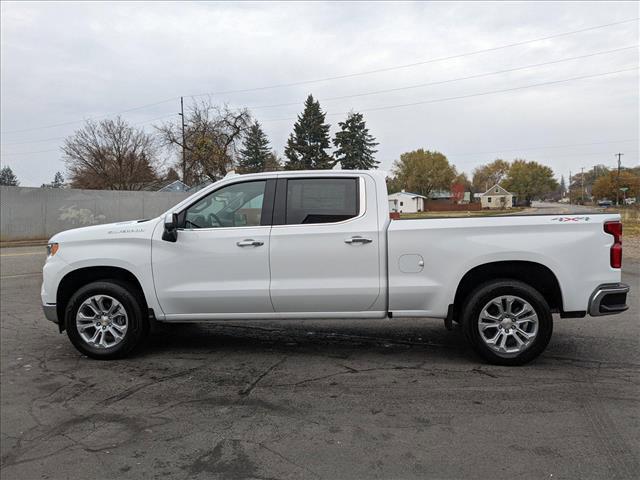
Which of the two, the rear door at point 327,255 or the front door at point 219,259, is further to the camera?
the front door at point 219,259

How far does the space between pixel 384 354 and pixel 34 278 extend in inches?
374

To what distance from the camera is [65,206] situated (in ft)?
85.5

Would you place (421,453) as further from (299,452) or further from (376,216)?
(376,216)

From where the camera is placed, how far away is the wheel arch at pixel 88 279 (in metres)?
5.28

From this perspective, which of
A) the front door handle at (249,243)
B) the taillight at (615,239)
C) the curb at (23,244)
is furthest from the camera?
the curb at (23,244)

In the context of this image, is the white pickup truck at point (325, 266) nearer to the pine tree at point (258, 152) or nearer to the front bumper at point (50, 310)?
the front bumper at point (50, 310)

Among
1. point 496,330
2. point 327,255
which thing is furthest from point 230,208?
point 496,330

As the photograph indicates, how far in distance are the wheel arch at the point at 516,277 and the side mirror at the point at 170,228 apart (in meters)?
2.86

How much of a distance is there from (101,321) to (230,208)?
1.80 meters

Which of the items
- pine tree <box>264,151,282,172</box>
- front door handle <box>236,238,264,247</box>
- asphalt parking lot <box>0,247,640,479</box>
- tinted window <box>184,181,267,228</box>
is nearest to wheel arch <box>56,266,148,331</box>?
asphalt parking lot <box>0,247,640,479</box>

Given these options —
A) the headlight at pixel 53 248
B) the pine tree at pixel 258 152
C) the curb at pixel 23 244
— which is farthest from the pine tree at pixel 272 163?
the headlight at pixel 53 248

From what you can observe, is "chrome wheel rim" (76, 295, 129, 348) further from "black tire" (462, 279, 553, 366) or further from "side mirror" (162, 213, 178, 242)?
"black tire" (462, 279, 553, 366)

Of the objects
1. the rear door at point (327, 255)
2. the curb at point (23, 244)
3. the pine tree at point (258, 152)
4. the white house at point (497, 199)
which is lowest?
the curb at point (23, 244)

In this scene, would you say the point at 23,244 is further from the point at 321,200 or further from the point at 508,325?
the point at 508,325
